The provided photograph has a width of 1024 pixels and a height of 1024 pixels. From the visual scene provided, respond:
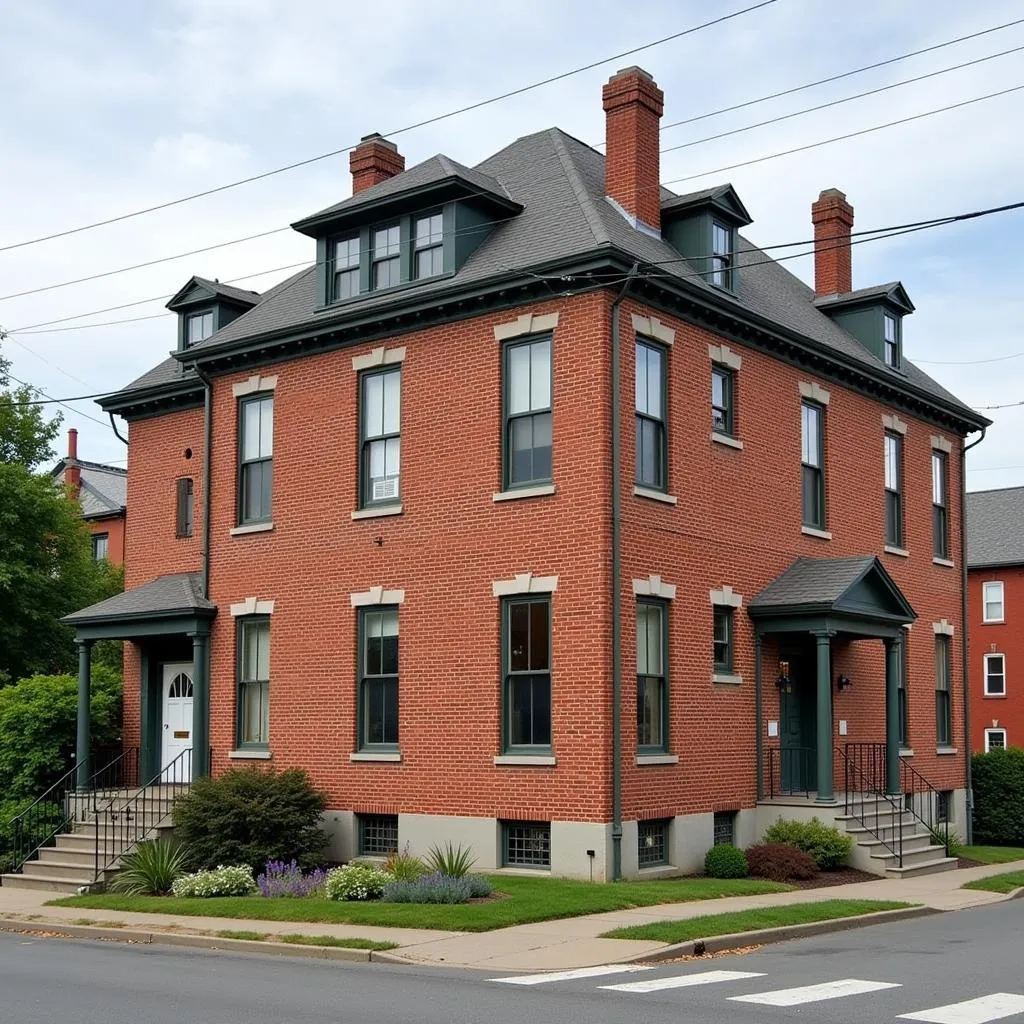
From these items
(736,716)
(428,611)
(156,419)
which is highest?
(156,419)

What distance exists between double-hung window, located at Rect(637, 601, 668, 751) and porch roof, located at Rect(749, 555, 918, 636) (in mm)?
2557

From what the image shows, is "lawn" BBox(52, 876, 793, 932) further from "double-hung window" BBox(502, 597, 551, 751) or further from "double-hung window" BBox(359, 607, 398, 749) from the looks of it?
"double-hung window" BBox(359, 607, 398, 749)

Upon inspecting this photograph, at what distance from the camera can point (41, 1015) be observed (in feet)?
36.1

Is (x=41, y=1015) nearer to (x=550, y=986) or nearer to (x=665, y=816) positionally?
(x=550, y=986)

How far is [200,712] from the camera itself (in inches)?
961

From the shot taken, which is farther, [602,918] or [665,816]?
[665,816]

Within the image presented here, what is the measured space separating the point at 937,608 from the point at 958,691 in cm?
186

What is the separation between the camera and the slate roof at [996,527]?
51.7 metres

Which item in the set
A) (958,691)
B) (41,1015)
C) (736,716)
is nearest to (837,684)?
(736,716)

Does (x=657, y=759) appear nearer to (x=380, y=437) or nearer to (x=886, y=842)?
(x=886, y=842)

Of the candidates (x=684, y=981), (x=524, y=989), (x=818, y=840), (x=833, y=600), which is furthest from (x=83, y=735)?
(x=684, y=981)

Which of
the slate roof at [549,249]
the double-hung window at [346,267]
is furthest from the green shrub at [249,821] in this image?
the double-hung window at [346,267]

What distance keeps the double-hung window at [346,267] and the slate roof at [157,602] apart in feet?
18.9

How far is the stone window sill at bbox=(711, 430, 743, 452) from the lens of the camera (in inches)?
882
